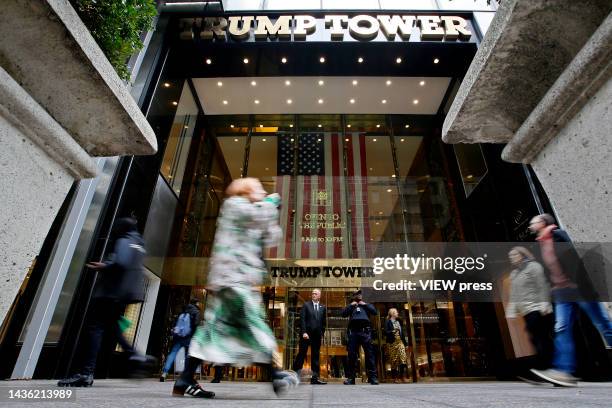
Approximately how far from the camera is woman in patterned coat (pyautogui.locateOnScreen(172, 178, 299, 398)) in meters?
2.17

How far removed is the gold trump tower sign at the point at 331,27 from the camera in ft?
31.5

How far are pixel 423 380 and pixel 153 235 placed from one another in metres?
7.77

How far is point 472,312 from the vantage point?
9375 millimetres

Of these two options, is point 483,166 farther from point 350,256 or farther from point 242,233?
point 242,233

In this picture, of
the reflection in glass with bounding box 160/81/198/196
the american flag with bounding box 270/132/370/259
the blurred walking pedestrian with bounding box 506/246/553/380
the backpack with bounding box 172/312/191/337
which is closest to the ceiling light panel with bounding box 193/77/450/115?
the reflection in glass with bounding box 160/81/198/196

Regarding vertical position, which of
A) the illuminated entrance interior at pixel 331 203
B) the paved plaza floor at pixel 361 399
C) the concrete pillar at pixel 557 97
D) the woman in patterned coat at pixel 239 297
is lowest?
the paved plaza floor at pixel 361 399

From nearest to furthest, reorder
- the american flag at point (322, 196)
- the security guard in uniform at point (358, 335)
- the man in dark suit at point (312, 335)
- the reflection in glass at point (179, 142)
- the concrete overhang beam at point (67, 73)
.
→ the concrete overhang beam at point (67, 73) < the security guard in uniform at point (358, 335) < the man in dark suit at point (312, 335) < the reflection in glass at point (179, 142) < the american flag at point (322, 196)

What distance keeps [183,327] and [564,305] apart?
5688mm

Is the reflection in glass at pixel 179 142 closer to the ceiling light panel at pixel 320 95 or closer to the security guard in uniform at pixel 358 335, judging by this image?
the ceiling light panel at pixel 320 95

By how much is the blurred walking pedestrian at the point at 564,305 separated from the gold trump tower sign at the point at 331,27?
8.27 meters

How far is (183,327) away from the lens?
6.23 m

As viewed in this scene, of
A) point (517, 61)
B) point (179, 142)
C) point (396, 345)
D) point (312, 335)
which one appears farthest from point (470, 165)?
point (517, 61)

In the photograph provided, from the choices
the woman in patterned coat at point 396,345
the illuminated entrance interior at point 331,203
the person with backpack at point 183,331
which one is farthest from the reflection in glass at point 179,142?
the woman in patterned coat at point 396,345

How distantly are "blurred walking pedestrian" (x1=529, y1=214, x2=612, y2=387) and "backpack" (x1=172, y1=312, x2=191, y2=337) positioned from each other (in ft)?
A: 17.5
